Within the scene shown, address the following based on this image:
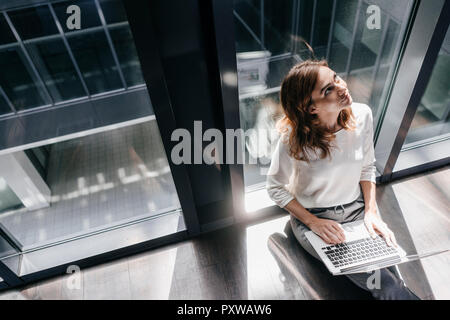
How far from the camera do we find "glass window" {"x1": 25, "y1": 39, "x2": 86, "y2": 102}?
1958 millimetres

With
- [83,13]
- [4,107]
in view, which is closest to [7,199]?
[4,107]

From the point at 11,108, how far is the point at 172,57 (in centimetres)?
112

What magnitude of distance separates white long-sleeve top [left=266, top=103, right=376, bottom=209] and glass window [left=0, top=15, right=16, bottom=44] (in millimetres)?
1477

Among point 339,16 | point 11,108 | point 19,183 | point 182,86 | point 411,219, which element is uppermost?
point 339,16

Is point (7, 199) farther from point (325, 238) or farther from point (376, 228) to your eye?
point (376, 228)

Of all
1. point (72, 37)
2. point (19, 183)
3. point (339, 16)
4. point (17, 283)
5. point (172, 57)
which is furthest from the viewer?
point (19, 183)

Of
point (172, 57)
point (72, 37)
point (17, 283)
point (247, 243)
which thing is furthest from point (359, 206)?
point (17, 283)

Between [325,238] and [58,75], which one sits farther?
[58,75]

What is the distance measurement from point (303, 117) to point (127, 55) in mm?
939

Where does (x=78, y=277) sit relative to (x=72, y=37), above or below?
below

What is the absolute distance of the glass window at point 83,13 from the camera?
1.42 metres

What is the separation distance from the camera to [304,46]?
190 cm

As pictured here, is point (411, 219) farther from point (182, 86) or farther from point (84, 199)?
point (84, 199)

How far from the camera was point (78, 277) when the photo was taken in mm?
2203
